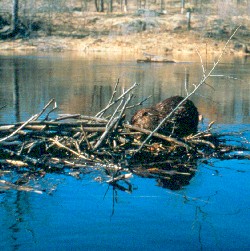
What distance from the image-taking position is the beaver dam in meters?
9.22

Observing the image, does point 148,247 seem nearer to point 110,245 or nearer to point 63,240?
point 110,245

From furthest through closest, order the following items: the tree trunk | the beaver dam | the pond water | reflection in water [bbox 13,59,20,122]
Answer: the tree trunk < reflection in water [bbox 13,59,20,122] < the beaver dam < the pond water

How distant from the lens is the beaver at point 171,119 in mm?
11156

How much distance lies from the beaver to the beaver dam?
18 centimetres

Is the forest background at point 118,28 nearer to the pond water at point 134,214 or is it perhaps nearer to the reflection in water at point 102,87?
the reflection in water at point 102,87

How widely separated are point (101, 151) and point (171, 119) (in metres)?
1.81

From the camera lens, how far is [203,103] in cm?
1845

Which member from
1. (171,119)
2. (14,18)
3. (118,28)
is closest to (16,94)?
(171,119)

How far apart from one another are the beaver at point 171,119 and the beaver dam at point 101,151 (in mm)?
184

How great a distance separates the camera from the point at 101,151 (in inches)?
395

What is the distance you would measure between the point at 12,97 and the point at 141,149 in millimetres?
9841

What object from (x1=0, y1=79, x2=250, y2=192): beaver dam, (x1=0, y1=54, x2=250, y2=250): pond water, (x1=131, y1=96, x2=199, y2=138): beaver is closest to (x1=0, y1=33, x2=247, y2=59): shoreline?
(x1=131, y1=96, x2=199, y2=138): beaver

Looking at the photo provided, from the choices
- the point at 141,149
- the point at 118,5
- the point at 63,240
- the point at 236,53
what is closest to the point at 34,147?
the point at 141,149

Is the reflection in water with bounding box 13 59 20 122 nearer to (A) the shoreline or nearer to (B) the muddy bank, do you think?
(B) the muddy bank
